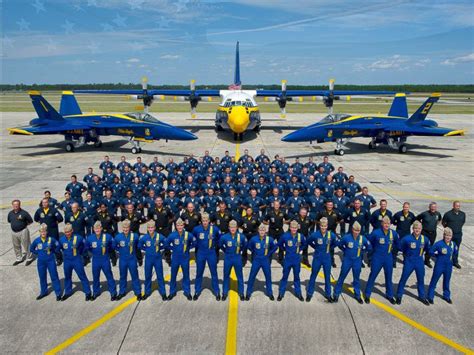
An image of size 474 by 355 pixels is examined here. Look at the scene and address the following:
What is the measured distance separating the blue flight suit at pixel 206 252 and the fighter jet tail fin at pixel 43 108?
19.2 meters

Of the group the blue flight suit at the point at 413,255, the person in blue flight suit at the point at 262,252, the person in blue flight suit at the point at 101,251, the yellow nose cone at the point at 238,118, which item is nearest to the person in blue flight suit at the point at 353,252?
the blue flight suit at the point at 413,255

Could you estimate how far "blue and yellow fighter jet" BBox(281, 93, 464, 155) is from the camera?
68.0 ft

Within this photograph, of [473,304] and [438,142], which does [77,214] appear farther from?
[438,142]

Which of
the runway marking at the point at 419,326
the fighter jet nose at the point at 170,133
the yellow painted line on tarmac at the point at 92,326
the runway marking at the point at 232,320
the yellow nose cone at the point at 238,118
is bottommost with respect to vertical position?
the runway marking at the point at 419,326

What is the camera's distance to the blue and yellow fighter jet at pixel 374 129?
20719mm

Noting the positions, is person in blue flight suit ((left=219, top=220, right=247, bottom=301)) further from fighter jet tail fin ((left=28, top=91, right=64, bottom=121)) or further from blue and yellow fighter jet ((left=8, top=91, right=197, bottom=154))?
fighter jet tail fin ((left=28, top=91, right=64, bottom=121))

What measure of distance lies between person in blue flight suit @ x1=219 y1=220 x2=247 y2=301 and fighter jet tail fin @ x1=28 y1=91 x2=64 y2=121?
19622 mm

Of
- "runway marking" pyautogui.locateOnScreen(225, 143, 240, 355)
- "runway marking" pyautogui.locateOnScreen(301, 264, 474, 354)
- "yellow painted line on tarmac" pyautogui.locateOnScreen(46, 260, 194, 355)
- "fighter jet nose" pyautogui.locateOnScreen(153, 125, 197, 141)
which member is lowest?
"runway marking" pyautogui.locateOnScreen(301, 264, 474, 354)

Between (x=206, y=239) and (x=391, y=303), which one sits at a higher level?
(x=206, y=239)

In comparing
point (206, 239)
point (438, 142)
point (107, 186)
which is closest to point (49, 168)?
point (107, 186)

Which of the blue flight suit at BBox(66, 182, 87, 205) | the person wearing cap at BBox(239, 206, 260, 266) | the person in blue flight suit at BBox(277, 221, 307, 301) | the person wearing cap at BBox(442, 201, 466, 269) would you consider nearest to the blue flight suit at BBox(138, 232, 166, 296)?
the person wearing cap at BBox(239, 206, 260, 266)

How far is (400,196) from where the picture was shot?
13.8 m

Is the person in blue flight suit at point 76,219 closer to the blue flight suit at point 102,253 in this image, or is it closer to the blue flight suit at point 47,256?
the blue flight suit at point 47,256

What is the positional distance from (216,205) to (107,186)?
4213 mm
